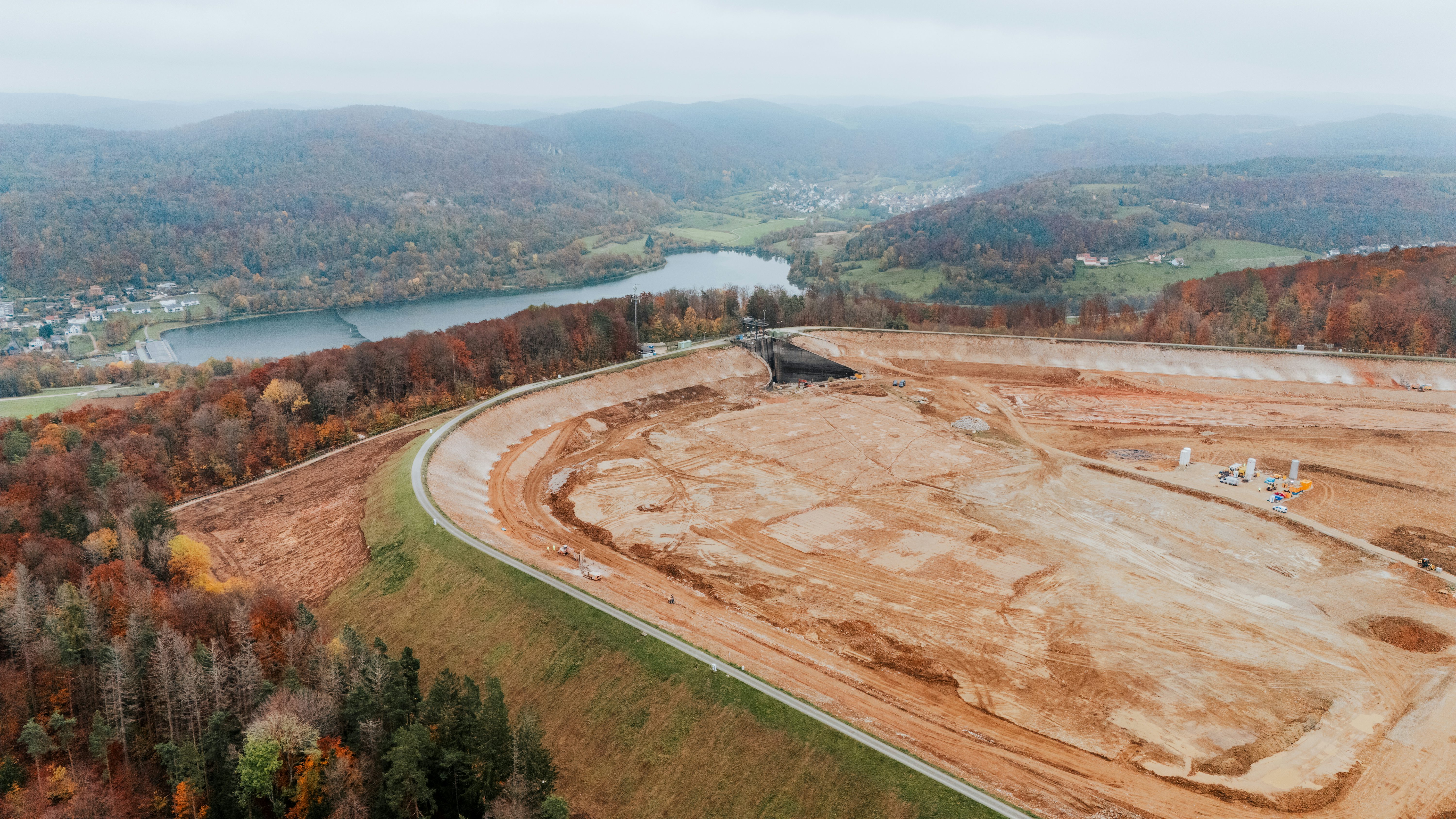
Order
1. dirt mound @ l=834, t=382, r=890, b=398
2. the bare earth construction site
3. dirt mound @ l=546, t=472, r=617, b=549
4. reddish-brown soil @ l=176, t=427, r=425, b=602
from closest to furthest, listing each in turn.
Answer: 1. the bare earth construction site
2. reddish-brown soil @ l=176, t=427, r=425, b=602
3. dirt mound @ l=546, t=472, r=617, b=549
4. dirt mound @ l=834, t=382, r=890, b=398

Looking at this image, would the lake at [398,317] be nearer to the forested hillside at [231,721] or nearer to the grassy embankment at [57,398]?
the grassy embankment at [57,398]

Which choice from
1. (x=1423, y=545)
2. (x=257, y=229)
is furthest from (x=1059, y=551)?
(x=257, y=229)

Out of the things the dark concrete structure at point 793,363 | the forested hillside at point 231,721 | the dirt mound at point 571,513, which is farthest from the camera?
the dark concrete structure at point 793,363

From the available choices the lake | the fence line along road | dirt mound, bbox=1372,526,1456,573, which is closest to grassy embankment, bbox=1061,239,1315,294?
the lake

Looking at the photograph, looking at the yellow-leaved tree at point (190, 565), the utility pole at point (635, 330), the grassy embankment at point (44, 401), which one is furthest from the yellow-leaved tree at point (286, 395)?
the utility pole at point (635, 330)

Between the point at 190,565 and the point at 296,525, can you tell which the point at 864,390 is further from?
the point at 190,565

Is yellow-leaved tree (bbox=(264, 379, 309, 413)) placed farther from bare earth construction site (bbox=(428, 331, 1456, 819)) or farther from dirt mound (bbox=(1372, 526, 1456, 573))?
dirt mound (bbox=(1372, 526, 1456, 573))
